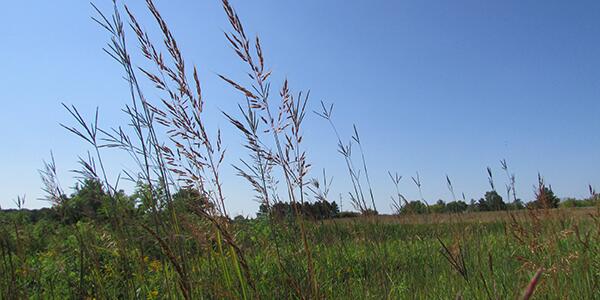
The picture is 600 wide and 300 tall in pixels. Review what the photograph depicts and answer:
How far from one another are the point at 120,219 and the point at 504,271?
2.56m

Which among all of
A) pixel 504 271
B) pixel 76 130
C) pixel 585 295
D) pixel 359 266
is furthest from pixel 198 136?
pixel 359 266

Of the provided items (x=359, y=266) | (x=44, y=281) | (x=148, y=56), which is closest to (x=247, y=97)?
(x=148, y=56)

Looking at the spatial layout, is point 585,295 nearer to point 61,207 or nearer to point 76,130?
point 76,130

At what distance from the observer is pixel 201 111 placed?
1.67m

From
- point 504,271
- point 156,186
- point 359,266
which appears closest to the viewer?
point 156,186

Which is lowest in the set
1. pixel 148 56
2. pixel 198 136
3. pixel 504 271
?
pixel 504 271

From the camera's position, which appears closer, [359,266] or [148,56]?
[148,56]

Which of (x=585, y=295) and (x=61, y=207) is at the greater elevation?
(x=61, y=207)

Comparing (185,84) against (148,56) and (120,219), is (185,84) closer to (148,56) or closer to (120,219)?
(148,56)

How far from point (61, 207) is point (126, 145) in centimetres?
62

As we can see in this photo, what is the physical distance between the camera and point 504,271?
3127 millimetres

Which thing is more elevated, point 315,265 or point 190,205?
point 190,205

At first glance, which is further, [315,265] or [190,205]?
[315,265]

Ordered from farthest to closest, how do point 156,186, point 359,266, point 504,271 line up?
point 359,266 < point 504,271 < point 156,186
